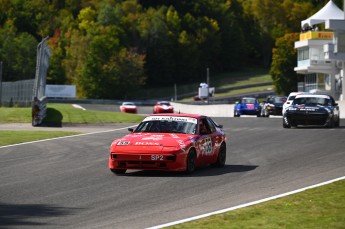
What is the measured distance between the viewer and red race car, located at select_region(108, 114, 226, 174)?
17812 millimetres

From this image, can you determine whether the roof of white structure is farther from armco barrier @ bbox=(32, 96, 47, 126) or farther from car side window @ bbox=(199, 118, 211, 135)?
car side window @ bbox=(199, 118, 211, 135)

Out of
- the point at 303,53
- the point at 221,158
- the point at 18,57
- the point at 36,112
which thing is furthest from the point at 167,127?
the point at 18,57

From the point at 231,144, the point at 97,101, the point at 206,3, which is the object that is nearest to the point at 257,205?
the point at 231,144

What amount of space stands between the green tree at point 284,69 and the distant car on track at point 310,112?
9040cm

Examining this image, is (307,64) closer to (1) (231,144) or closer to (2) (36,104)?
(2) (36,104)

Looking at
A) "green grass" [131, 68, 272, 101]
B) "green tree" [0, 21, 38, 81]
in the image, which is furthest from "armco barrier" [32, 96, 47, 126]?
"green grass" [131, 68, 272, 101]

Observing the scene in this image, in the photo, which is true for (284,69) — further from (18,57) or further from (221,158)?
(221,158)

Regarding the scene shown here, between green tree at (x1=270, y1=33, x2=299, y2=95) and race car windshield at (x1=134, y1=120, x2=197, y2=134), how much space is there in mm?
109289

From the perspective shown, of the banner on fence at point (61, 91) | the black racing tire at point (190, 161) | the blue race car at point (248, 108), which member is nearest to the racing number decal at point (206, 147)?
the black racing tire at point (190, 161)

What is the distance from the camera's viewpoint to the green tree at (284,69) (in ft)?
424

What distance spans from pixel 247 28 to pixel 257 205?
169304mm

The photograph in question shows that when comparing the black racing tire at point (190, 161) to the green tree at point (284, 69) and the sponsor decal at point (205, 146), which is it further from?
the green tree at point (284, 69)

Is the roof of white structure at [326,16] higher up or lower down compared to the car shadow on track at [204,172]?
higher up

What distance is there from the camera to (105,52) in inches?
5659
